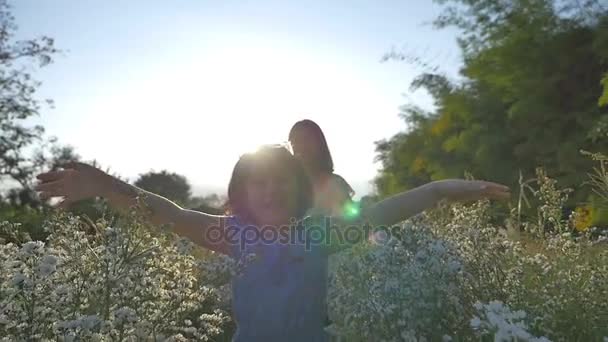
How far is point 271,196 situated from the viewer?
256 centimetres

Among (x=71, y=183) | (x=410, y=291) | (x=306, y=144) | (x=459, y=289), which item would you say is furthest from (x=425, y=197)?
(x=306, y=144)

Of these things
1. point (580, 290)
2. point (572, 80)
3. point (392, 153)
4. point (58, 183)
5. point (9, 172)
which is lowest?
point (580, 290)

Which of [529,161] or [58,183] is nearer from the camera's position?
[58,183]

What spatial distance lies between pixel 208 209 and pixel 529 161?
5.33m

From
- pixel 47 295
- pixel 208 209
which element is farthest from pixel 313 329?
pixel 208 209

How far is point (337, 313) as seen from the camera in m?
3.24

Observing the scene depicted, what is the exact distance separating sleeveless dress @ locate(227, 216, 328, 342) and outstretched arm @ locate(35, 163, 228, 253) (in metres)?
0.22

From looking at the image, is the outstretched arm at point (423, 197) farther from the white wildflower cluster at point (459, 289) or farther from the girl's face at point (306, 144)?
the girl's face at point (306, 144)

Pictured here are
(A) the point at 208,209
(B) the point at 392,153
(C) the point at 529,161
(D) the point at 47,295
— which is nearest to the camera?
(D) the point at 47,295

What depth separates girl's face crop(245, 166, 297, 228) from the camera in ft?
8.36

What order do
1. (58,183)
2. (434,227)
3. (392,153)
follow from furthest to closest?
1. (392,153)
2. (434,227)
3. (58,183)

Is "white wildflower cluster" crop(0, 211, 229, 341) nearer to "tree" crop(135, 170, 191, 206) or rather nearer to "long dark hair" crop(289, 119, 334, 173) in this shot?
"long dark hair" crop(289, 119, 334, 173)

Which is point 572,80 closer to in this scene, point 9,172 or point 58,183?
point 58,183

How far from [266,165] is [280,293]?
0.51m
